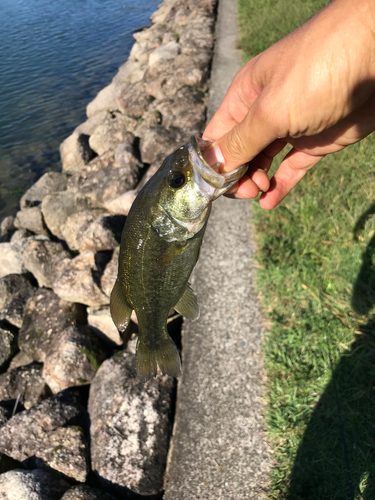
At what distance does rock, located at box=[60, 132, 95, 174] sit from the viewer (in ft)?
31.8

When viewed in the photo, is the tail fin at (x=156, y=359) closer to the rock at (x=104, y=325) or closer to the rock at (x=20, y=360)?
the rock at (x=104, y=325)

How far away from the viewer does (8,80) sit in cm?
1561

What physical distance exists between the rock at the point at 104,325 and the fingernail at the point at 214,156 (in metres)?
2.79

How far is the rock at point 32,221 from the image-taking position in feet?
26.7

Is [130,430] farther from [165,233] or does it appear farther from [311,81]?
[311,81]

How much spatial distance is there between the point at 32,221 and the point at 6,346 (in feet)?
11.8

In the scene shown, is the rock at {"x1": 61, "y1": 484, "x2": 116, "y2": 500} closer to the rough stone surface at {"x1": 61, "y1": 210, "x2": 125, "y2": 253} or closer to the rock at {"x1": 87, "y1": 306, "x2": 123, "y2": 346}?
the rock at {"x1": 87, "y1": 306, "x2": 123, "y2": 346}

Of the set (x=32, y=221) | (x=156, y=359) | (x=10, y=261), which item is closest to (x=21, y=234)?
(x=32, y=221)

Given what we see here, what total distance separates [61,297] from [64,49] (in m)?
18.0

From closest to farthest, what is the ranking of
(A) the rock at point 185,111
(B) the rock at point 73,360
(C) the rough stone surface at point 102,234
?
1. (B) the rock at point 73,360
2. (C) the rough stone surface at point 102,234
3. (A) the rock at point 185,111

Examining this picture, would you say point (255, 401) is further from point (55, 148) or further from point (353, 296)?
point (55, 148)

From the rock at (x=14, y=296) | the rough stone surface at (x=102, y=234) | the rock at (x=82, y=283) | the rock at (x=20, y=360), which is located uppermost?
the rough stone surface at (x=102, y=234)

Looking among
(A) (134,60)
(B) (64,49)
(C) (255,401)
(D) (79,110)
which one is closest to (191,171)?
(C) (255,401)

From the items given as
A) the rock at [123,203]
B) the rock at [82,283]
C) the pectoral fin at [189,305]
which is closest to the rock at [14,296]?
the rock at [82,283]
